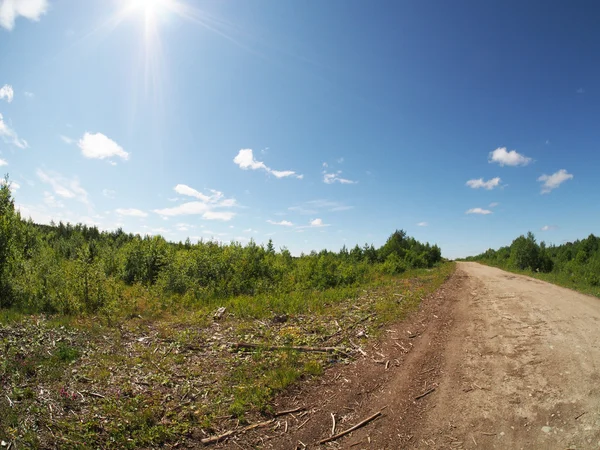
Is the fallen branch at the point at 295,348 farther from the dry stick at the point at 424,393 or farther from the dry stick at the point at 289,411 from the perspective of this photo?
the dry stick at the point at 289,411

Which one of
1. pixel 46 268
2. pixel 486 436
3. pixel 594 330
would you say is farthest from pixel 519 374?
pixel 46 268

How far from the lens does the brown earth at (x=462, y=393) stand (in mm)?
4488

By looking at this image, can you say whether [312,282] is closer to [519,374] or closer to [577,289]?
[519,374]

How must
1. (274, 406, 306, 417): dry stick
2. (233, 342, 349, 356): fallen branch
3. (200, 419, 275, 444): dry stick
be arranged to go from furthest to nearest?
(233, 342, 349, 356): fallen branch, (274, 406, 306, 417): dry stick, (200, 419, 275, 444): dry stick

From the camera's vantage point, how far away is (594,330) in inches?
332

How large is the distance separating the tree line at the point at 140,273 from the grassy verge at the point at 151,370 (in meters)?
2.29

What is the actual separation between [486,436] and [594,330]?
23.6 feet

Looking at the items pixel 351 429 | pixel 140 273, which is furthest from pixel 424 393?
pixel 140 273

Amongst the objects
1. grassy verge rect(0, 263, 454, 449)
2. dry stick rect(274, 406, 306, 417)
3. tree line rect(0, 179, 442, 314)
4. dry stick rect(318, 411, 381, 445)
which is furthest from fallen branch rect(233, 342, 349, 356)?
tree line rect(0, 179, 442, 314)

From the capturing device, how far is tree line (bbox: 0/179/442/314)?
1250 centimetres

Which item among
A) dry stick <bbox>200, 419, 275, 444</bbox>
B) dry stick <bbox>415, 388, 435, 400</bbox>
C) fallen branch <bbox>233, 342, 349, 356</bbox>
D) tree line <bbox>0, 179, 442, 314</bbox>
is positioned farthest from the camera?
tree line <bbox>0, 179, 442, 314</bbox>

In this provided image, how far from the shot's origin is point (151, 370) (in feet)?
23.3

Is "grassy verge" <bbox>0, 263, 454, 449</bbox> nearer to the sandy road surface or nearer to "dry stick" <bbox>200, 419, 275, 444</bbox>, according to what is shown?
"dry stick" <bbox>200, 419, 275, 444</bbox>

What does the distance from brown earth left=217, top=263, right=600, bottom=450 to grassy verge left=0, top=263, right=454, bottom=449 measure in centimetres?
84
